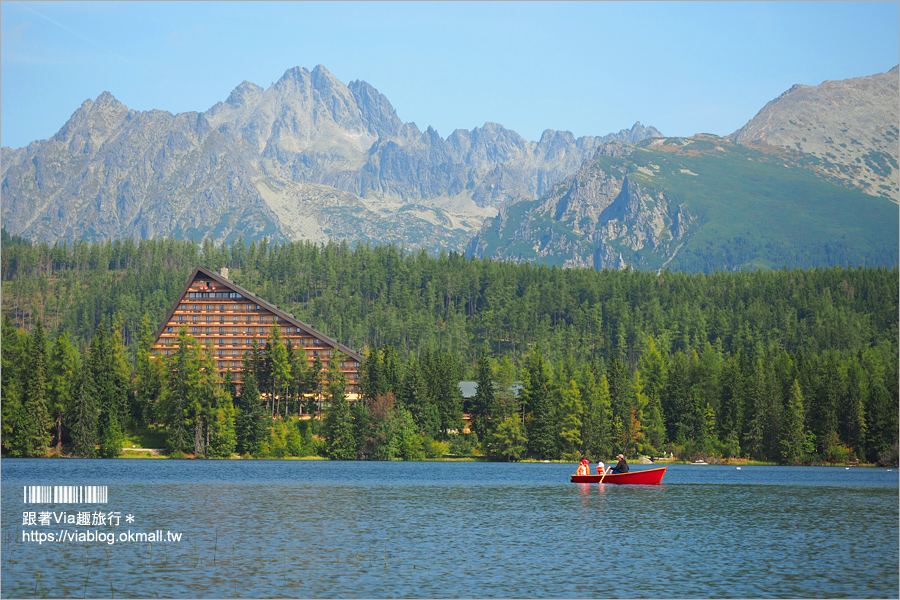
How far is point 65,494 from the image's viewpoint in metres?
81.2

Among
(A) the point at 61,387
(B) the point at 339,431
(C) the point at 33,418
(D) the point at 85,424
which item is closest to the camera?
(C) the point at 33,418

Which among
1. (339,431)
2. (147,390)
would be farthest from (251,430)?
(147,390)

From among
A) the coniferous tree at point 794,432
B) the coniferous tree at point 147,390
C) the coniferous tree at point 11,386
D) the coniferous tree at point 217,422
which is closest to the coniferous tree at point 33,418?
the coniferous tree at point 11,386

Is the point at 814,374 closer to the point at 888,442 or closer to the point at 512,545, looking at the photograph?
the point at 888,442

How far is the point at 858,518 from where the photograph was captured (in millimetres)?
76688

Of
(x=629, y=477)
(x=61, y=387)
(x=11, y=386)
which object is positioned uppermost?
(x=11, y=386)

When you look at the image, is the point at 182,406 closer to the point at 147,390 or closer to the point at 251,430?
→ the point at 251,430

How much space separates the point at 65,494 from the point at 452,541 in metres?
39.1

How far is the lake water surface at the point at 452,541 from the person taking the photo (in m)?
45.7

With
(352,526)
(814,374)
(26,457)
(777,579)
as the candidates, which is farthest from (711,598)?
(814,374)

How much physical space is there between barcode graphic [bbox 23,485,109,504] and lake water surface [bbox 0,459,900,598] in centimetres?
115

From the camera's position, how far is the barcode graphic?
77.2 meters

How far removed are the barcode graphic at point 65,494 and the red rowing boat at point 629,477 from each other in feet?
169

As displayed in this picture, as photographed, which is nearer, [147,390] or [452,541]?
[452,541]
